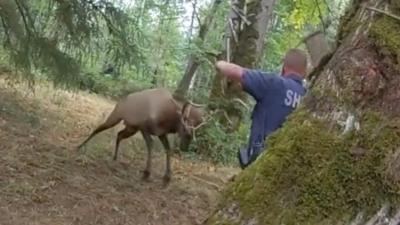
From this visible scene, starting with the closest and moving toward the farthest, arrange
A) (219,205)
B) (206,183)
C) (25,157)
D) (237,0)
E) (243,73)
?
1. (219,205)
2. (243,73)
3. (25,157)
4. (206,183)
5. (237,0)

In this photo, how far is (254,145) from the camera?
17.3 ft

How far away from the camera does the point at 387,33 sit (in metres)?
1.88

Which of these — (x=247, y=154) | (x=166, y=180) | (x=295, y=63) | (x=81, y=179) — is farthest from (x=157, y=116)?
(x=295, y=63)

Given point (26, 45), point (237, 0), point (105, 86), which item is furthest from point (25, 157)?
point (105, 86)

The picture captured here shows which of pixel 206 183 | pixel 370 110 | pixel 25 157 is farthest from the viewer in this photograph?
pixel 206 183

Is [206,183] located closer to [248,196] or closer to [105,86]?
[248,196]

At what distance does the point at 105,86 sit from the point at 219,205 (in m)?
16.7

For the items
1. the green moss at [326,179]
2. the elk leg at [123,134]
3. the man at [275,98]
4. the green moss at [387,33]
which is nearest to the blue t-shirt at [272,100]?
the man at [275,98]

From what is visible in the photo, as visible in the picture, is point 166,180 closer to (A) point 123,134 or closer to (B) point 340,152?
(A) point 123,134

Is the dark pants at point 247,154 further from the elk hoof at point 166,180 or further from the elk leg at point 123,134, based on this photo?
the elk leg at point 123,134

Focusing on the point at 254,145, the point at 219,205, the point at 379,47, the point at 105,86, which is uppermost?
the point at 379,47

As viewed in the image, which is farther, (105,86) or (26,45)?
(105,86)

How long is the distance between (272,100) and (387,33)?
10.3 feet

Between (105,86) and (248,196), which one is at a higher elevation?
(248,196)
